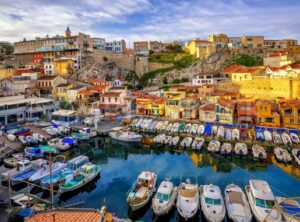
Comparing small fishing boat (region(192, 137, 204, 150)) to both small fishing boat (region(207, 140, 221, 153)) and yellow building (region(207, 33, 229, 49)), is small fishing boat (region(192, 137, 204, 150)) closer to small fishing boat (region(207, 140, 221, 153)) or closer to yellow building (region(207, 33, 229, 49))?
small fishing boat (region(207, 140, 221, 153))

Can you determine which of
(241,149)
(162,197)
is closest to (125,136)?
(241,149)

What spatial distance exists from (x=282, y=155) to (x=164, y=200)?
15.8 m

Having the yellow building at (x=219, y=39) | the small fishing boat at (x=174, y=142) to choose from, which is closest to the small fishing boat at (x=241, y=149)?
the small fishing boat at (x=174, y=142)

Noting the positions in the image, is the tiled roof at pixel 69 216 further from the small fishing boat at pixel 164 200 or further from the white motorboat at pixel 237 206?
the white motorboat at pixel 237 206

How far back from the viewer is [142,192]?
727 inches

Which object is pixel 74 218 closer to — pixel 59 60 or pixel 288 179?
pixel 288 179

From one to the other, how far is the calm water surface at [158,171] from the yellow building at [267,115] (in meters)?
8.81

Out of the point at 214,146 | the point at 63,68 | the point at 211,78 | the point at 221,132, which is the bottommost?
the point at 214,146

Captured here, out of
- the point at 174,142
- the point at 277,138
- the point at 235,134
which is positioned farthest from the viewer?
the point at 235,134

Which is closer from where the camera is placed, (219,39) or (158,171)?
(158,171)

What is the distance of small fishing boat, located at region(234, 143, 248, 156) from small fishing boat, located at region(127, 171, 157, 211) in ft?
38.0

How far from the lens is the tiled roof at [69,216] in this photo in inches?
414

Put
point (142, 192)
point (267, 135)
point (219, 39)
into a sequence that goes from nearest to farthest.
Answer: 1. point (142, 192)
2. point (267, 135)
3. point (219, 39)

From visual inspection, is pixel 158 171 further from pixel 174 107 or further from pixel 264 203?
pixel 174 107
